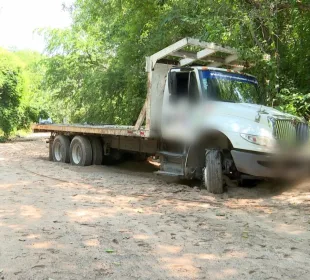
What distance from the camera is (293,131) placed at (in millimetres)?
7312

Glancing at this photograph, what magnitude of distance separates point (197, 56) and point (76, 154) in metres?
5.18

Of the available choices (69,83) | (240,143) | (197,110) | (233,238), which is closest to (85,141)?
(197,110)

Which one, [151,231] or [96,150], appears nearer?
[151,231]

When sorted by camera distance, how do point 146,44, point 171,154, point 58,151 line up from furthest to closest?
point 146,44, point 58,151, point 171,154

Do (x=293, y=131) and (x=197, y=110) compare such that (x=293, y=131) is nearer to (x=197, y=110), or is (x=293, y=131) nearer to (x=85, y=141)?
(x=197, y=110)

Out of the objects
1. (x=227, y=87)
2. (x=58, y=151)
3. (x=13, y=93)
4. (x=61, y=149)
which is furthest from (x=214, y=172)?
(x=13, y=93)

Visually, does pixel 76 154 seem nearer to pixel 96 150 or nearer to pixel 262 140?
pixel 96 150

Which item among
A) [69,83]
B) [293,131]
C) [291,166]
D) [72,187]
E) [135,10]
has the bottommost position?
[72,187]

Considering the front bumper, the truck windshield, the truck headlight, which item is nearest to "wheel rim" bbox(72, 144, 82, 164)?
the truck windshield

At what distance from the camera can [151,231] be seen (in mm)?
5094

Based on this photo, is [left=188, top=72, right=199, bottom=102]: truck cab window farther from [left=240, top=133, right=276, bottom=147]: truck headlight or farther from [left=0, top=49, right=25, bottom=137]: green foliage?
[left=0, top=49, right=25, bottom=137]: green foliage

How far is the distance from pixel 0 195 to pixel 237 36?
254 inches

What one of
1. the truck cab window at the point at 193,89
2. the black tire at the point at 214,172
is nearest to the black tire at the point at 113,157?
the truck cab window at the point at 193,89

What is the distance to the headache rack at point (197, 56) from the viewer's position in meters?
8.62
